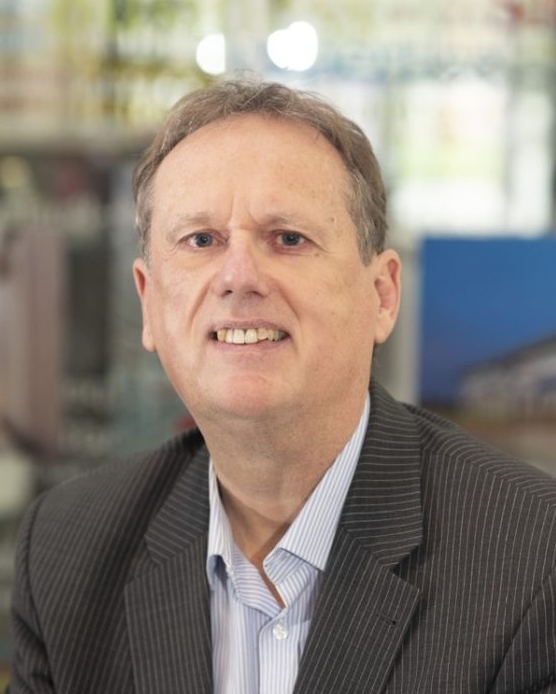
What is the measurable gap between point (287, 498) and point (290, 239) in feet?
1.19

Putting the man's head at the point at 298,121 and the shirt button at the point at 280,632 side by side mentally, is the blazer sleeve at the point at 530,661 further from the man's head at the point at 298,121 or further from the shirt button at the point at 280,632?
the man's head at the point at 298,121

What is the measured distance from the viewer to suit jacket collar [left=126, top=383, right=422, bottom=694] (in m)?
1.43

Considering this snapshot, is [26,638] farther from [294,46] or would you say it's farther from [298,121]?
[294,46]

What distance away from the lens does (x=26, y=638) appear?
5.61 feet

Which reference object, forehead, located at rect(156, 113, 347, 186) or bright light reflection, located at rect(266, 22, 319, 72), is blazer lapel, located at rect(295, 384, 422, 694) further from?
bright light reflection, located at rect(266, 22, 319, 72)

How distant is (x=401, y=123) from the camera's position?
9.30ft

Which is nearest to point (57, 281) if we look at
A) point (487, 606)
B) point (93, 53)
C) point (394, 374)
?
point (93, 53)

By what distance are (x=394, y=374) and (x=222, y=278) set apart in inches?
59.6

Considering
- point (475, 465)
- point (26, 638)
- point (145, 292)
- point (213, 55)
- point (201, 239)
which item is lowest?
point (26, 638)

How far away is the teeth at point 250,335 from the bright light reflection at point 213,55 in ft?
5.26

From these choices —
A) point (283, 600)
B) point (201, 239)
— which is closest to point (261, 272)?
point (201, 239)

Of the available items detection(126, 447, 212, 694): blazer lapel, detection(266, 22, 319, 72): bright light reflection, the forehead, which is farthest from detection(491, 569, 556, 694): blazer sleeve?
detection(266, 22, 319, 72): bright light reflection

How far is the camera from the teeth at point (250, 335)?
1424 millimetres

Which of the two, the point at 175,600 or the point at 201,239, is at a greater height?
the point at 201,239
